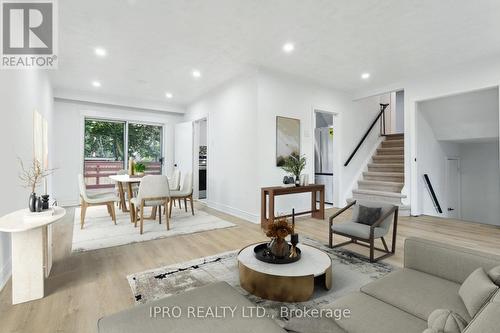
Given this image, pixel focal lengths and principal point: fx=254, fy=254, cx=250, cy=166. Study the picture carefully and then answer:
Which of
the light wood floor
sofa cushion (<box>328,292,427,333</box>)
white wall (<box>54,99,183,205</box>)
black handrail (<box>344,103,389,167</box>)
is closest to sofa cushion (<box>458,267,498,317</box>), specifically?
sofa cushion (<box>328,292,427,333</box>)

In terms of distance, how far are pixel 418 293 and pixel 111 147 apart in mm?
7471

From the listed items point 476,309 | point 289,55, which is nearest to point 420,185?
point 289,55

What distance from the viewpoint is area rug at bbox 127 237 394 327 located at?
6.66 feet

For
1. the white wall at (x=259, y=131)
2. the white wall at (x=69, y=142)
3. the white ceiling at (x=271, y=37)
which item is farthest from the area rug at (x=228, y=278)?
the white wall at (x=69, y=142)

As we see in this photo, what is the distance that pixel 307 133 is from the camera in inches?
214

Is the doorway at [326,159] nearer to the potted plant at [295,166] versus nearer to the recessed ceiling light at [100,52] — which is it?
the potted plant at [295,166]

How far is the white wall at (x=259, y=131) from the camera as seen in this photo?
4754mm

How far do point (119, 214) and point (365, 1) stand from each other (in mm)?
5429

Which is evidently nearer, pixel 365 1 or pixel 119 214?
pixel 365 1

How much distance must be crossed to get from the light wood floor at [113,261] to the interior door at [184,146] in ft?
8.39

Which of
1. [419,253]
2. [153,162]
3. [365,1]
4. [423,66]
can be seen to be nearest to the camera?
[419,253]

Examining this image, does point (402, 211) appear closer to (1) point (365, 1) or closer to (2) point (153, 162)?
(1) point (365, 1)

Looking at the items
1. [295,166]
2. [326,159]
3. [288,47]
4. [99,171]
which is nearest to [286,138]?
[295,166]

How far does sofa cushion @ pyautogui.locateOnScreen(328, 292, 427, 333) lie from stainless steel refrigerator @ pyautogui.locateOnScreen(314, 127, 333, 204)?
5.36m
